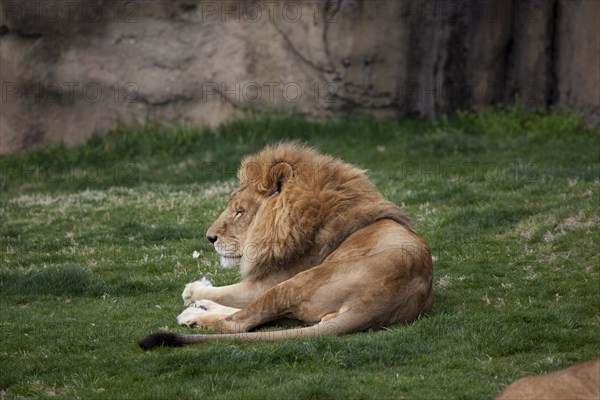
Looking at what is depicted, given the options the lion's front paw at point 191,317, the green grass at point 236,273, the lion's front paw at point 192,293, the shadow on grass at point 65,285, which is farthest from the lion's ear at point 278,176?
the shadow on grass at point 65,285

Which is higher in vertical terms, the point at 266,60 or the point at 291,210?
the point at 291,210

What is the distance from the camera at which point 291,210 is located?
24.4 feet

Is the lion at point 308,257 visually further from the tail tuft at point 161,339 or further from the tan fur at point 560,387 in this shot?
the tan fur at point 560,387

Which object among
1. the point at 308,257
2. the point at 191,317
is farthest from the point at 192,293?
the point at 308,257

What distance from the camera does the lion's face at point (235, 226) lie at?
7707 millimetres

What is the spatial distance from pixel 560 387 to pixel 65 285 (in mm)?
4675

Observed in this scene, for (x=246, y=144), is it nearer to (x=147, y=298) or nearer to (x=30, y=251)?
(x=30, y=251)

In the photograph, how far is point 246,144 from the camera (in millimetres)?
14703

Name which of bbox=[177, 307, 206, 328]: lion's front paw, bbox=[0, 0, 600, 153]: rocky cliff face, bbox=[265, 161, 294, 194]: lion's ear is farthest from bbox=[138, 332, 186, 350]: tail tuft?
bbox=[0, 0, 600, 153]: rocky cliff face

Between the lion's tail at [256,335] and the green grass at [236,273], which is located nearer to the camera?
the green grass at [236,273]

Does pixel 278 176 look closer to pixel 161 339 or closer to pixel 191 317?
pixel 191 317

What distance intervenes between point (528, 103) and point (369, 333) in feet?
31.7

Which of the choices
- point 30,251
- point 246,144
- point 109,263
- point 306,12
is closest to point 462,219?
point 109,263

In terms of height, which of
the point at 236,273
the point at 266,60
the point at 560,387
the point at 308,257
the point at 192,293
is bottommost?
the point at 236,273
